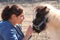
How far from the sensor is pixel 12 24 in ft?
11.8

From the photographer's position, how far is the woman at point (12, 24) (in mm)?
3520

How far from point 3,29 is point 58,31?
0.83m

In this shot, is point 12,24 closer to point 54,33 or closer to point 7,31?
point 7,31

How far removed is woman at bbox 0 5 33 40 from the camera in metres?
3.52

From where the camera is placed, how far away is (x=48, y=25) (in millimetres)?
3127

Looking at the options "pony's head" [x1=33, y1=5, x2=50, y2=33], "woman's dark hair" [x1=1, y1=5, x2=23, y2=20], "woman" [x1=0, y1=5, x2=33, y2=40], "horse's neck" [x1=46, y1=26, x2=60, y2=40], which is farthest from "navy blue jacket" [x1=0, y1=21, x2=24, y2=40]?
"horse's neck" [x1=46, y1=26, x2=60, y2=40]

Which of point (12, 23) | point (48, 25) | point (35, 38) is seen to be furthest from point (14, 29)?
point (35, 38)

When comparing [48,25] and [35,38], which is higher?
[48,25]

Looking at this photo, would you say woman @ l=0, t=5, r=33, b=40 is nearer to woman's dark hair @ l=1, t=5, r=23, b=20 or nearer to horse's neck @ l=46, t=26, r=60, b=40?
woman's dark hair @ l=1, t=5, r=23, b=20

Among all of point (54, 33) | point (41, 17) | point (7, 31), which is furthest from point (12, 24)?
point (54, 33)

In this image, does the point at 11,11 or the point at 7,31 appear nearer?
the point at 7,31

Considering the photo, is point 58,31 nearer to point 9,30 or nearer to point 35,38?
point 9,30

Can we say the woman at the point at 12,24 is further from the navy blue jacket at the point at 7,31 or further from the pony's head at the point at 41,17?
the pony's head at the point at 41,17

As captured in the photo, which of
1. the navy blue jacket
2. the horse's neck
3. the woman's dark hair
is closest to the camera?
the horse's neck
